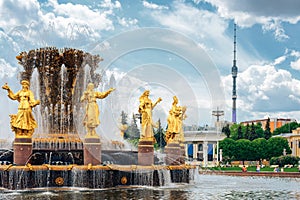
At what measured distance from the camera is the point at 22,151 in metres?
21.0

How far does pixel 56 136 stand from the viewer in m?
24.2

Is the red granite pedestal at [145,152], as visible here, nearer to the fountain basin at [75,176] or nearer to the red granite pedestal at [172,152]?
the fountain basin at [75,176]

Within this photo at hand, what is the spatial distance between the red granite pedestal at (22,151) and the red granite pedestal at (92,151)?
2.44 metres

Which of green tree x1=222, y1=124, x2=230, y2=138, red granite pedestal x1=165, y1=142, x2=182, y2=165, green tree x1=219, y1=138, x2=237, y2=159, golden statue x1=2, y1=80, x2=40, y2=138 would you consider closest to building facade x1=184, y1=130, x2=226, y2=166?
green tree x1=222, y1=124, x2=230, y2=138

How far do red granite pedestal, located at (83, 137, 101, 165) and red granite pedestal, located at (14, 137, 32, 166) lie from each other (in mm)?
2442

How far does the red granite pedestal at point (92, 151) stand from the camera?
21578mm

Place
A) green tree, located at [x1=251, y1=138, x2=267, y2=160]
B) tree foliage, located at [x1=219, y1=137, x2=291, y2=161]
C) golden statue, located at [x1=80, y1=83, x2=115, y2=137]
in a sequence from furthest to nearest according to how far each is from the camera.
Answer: tree foliage, located at [x1=219, y1=137, x2=291, y2=161] → green tree, located at [x1=251, y1=138, x2=267, y2=160] → golden statue, located at [x1=80, y1=83, x2=115, y2=137]

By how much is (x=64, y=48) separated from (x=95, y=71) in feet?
8.30

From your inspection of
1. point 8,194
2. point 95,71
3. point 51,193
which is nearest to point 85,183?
point 51,193

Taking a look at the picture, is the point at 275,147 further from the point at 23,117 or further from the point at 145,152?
the point at 23,117

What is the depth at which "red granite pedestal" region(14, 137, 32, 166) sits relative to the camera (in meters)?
21.0

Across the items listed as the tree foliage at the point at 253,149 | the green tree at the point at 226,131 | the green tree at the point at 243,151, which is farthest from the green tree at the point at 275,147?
the green tree at the point at 226,131

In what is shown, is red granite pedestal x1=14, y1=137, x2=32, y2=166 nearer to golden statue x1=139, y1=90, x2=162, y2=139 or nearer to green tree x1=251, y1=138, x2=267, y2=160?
→ golden statue x1=139, y1=90, x2=162, y2=139

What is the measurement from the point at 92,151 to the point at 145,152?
9.96 feet
